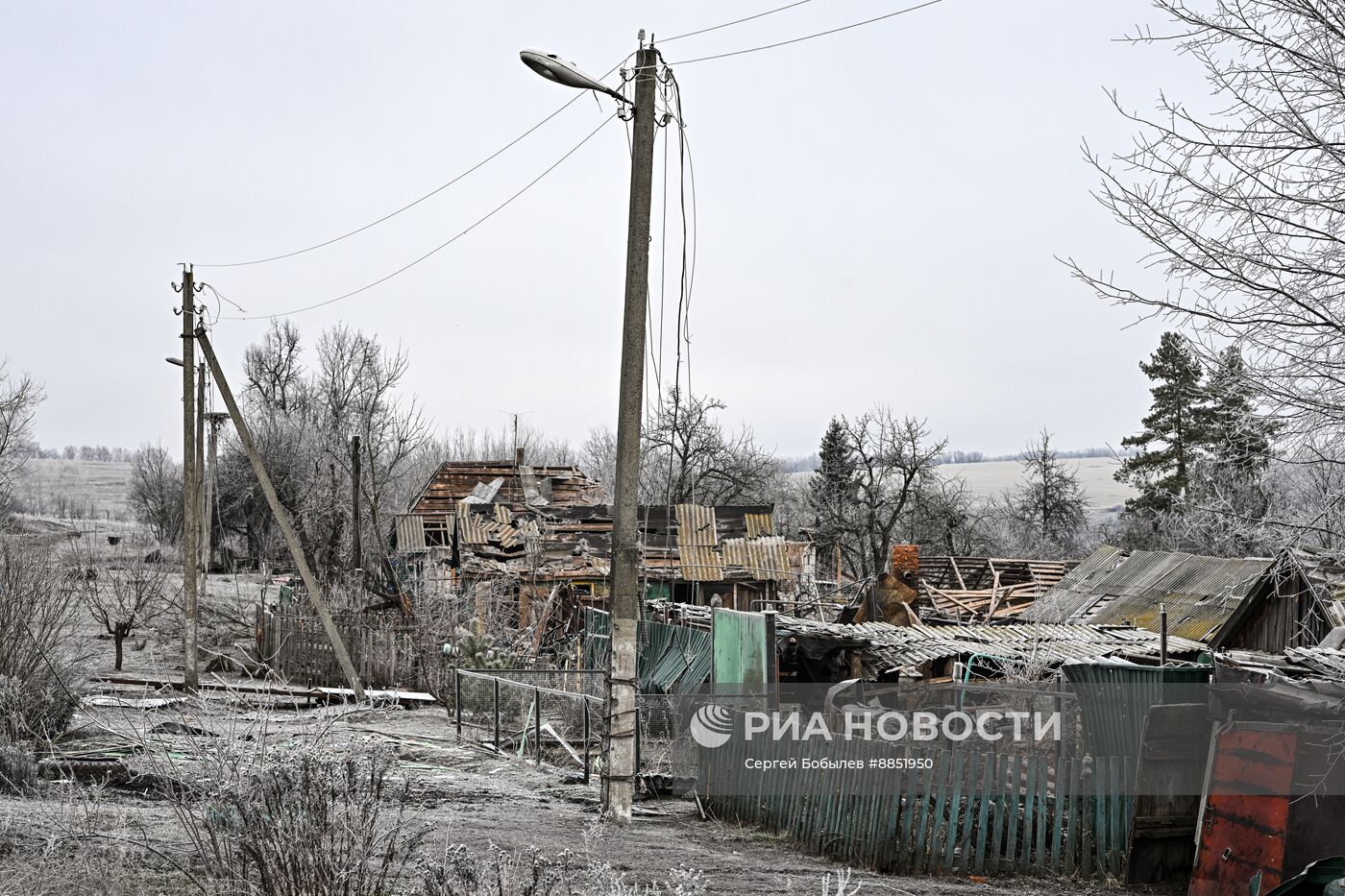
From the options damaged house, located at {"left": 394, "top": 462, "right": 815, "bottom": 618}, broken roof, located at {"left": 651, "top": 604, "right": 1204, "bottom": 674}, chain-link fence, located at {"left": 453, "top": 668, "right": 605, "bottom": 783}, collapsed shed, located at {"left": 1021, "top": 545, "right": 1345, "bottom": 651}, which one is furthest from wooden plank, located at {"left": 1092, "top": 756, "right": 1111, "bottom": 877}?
damaged house, located at {"left": 394, "top": 462, "right": 815, "bottom": 618}

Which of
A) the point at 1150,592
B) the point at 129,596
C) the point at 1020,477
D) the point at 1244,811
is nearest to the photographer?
the point at 1244,811

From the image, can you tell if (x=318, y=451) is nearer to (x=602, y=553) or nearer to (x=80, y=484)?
(x=602, y=553)

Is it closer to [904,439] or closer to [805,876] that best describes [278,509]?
[805,876]

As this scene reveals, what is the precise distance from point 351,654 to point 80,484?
131054mm

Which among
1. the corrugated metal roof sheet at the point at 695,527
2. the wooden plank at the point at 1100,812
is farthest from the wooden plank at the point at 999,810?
the corrugated metal roof sheet at the point at 695,527

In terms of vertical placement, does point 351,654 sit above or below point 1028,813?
below

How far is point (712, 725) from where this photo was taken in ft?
37.5

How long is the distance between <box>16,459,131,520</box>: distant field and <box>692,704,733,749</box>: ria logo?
98.3m

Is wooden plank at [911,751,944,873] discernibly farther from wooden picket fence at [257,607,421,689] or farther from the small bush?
wooden picket fence at [257,607,421,689]

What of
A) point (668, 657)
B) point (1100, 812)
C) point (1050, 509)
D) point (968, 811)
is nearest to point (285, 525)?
point (668, 657)

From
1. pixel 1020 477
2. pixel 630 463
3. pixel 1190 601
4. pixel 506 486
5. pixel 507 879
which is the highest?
pixel 1020 477

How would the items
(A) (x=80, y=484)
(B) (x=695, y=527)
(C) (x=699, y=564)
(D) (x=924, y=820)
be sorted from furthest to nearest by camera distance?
(A) (x=80, y=484), (B) (x=695, y=527), (C) (x=699, y=564), (D) (x=924, y=820)

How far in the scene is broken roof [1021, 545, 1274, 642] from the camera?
61.2ft

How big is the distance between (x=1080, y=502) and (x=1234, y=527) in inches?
1821
